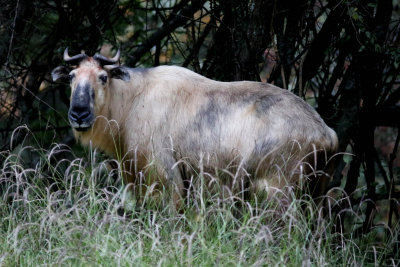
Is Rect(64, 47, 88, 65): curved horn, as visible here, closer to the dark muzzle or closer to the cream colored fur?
the cream colored fur

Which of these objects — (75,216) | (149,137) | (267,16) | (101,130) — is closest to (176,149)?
(149,137)

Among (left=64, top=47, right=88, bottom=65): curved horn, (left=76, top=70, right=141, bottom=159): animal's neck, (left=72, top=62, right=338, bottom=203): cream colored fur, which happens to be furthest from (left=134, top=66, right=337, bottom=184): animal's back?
(left=64, top=47, right=88, bottom=65): curved horn

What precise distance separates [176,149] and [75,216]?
149 cm

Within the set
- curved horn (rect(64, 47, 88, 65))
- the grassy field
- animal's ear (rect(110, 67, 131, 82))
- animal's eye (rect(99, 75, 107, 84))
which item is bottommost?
the grassy field

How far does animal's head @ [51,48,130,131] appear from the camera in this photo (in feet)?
17.2

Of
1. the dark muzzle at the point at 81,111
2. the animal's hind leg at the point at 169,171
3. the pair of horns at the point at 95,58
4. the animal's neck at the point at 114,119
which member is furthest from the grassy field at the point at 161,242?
the pair of horns at the point at 95,58

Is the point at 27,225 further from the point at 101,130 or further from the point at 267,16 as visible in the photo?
the point at 267,16

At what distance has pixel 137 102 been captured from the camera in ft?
18.7

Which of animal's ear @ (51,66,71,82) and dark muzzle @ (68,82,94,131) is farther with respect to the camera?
animal's ear @ (51,66,71,82)

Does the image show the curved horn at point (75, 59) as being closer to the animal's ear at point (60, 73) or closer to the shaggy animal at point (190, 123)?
the shaggy animal at point (190, 123)

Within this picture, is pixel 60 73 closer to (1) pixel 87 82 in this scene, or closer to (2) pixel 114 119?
(1) pixel 87 82

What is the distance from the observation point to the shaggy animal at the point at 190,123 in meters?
5.12

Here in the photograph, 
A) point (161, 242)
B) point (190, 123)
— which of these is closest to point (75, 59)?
point (190, 123)

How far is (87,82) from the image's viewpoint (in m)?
5.41
